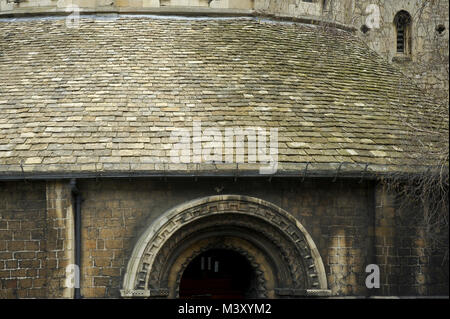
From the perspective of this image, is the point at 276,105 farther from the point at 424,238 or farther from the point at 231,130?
the point at 424,238

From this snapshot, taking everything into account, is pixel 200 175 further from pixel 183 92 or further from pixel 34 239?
pixel 34 239

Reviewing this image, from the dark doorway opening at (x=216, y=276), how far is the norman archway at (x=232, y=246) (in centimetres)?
60

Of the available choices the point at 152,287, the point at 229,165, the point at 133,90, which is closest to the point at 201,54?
the point at 133,90

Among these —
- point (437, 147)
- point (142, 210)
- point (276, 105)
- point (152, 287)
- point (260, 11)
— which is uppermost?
point (260, 11)

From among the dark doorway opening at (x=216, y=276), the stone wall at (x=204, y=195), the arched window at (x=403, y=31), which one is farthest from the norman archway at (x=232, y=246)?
the arched window at (x=403, y=31)

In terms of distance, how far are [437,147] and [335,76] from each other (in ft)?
9.87

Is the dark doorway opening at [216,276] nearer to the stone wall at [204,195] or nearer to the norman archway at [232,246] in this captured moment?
the norman archway at [232,246]

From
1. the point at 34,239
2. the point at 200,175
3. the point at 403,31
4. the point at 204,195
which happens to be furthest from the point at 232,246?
the point at 403,31

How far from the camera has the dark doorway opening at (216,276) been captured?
13312 mm

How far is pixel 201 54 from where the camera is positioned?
45.8ft

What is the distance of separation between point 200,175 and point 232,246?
60.9 inches

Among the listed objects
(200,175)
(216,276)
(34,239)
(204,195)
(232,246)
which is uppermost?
(200,175)

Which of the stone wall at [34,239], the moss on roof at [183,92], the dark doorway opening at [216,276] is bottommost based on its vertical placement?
the dark doorway opening at [216,276]

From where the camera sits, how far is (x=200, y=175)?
11.7m
